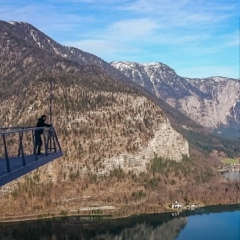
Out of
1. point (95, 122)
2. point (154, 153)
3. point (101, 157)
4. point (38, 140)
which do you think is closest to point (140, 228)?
point (101, 157)

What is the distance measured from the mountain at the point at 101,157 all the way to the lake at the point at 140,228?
8.86 m

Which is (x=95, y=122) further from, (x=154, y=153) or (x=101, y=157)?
(x=154, y=153)

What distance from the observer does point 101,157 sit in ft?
526

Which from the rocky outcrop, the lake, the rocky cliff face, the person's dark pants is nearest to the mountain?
the rocky outcrop

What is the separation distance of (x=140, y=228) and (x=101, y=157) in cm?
4803

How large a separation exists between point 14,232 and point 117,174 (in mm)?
52919

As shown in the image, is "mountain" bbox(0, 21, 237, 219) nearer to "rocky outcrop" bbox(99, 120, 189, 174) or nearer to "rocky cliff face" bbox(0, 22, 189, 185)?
"rocky outcrop" bbox(99, 120, 189, 174)

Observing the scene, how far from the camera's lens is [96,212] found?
13112cm

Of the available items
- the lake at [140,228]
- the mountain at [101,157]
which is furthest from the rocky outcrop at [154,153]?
the lake at [140,228]

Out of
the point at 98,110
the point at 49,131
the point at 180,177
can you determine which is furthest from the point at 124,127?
the point at 49,131

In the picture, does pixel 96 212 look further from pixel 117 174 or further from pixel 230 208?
pixel 230 208

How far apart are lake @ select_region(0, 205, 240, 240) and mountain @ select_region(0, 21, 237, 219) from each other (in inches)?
349

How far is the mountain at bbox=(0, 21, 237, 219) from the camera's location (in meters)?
Result: 141

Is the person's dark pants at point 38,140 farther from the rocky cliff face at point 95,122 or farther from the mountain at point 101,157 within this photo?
the rocky cliff face at point 95,122
